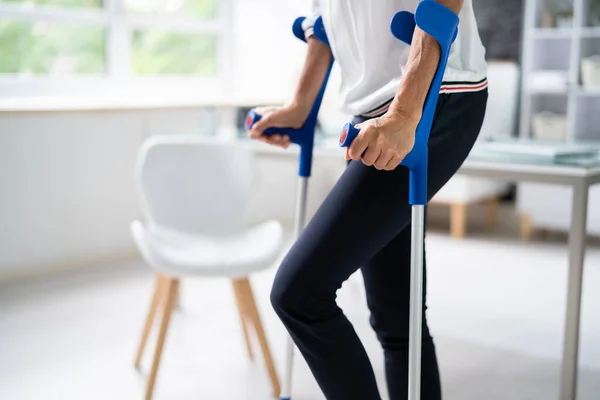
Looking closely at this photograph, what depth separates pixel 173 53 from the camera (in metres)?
4.78

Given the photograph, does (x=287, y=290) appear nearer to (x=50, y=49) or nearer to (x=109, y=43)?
(x=50, y=49)

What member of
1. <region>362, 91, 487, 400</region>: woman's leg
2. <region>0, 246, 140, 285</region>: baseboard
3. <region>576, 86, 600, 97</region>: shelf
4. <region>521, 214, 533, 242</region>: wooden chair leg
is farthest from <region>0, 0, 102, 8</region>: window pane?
<region>362, 91, 487, 400</region>: woman's leg

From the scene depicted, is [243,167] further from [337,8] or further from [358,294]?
[337,8]

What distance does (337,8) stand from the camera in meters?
1.38

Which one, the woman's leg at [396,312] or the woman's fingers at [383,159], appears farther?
the woman's leg at [396,312]

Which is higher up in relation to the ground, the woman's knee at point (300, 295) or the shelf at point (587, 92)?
the shelf at point (587, 92)

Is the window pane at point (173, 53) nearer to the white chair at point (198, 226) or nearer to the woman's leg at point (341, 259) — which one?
the white chair at point (198, 226)

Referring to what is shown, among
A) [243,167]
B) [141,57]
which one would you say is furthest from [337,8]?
[141,57]

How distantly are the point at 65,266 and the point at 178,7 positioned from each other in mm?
1806

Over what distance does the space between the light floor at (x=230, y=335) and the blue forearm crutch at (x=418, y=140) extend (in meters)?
0.97

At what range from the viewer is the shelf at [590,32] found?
472 cm

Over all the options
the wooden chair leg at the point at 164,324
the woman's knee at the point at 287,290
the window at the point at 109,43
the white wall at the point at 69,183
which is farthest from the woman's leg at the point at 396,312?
the window at the point at 109,43

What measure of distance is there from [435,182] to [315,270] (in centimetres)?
25

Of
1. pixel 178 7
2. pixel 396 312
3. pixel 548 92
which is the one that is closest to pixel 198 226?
pixel 396 312
